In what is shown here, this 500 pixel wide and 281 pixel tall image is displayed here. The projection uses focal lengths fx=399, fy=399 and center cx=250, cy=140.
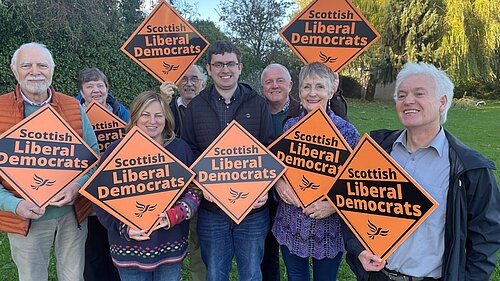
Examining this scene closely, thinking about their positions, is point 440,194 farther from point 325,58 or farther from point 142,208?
point 142,208

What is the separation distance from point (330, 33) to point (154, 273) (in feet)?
8.13

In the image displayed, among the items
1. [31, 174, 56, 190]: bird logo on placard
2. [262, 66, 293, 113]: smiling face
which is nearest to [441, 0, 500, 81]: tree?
[262, 66, 293, 113]: smiling face

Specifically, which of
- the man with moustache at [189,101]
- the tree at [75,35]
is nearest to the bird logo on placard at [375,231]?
the man with moustache at [189,101]

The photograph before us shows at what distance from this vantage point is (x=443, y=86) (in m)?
2.30

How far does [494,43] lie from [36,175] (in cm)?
2345

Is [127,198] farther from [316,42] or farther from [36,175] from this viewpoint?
[316,42]

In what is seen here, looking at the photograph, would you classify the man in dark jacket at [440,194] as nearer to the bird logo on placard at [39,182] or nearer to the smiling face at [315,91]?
the smiling face at [315,91]

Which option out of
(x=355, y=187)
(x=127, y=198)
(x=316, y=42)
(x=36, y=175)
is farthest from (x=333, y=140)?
(x=36, y=175)

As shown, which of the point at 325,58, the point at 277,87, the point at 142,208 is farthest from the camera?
the point at 277,87

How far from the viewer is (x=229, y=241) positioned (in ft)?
10.2

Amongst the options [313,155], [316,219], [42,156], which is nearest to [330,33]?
[313,155]

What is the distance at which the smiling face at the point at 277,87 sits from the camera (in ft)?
13.2

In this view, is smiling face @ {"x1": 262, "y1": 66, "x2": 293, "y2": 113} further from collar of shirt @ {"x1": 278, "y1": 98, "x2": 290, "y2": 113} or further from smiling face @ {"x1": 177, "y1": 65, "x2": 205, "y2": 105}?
smiling face @ {"x1": 177, "y1": 65, "x2": 205, "y2": 105}

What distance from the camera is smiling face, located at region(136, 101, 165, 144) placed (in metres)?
2.86
